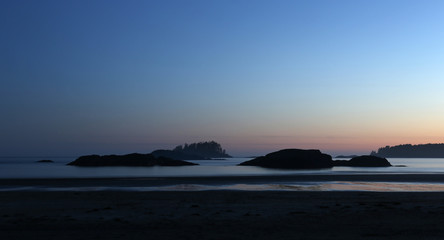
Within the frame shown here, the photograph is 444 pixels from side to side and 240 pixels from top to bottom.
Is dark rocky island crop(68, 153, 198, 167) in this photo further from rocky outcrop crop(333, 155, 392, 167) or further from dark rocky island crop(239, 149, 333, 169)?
rocky outcrop crop(333, 155, 392, 167)

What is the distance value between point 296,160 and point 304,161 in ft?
7.66

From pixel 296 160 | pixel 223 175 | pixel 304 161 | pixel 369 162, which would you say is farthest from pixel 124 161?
pixel 369 162

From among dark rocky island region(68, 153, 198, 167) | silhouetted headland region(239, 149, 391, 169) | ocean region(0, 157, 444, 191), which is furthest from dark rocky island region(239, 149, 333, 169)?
dark rocky island region(68, 153, 198, 167)
